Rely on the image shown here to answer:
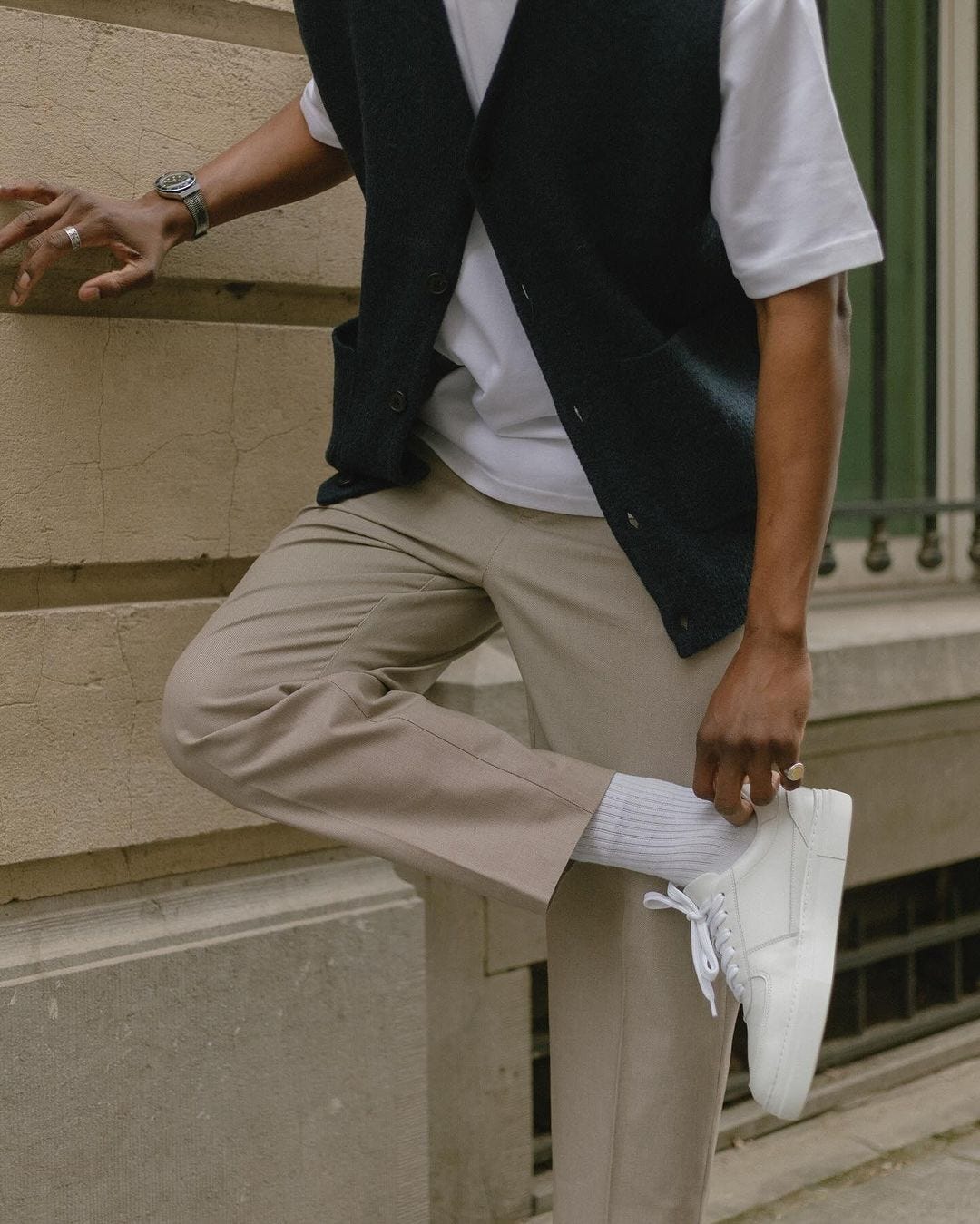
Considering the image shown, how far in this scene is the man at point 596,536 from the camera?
5.55 feet

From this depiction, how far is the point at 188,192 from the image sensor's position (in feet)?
7.27

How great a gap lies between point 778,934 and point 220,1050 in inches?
44.5

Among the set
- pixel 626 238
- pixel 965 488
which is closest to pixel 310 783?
pixel 626 238

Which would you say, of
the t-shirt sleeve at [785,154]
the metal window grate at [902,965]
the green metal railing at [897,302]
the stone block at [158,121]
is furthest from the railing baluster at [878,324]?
the t-shirt sleeve at [785,154]

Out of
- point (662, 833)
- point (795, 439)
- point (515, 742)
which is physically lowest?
point (662, 833)

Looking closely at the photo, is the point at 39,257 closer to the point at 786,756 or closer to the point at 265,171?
the point at 265,171

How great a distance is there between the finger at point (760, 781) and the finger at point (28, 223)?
1341mm

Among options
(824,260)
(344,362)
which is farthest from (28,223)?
(824,260)

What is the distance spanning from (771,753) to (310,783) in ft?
1.91

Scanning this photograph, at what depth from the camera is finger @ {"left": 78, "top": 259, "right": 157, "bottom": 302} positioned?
6.92 feet

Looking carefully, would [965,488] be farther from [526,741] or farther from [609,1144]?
[609,1144]

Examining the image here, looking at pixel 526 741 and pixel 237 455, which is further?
pixel 526 741

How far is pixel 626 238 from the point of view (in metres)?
1.76

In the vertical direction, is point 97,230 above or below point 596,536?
above
